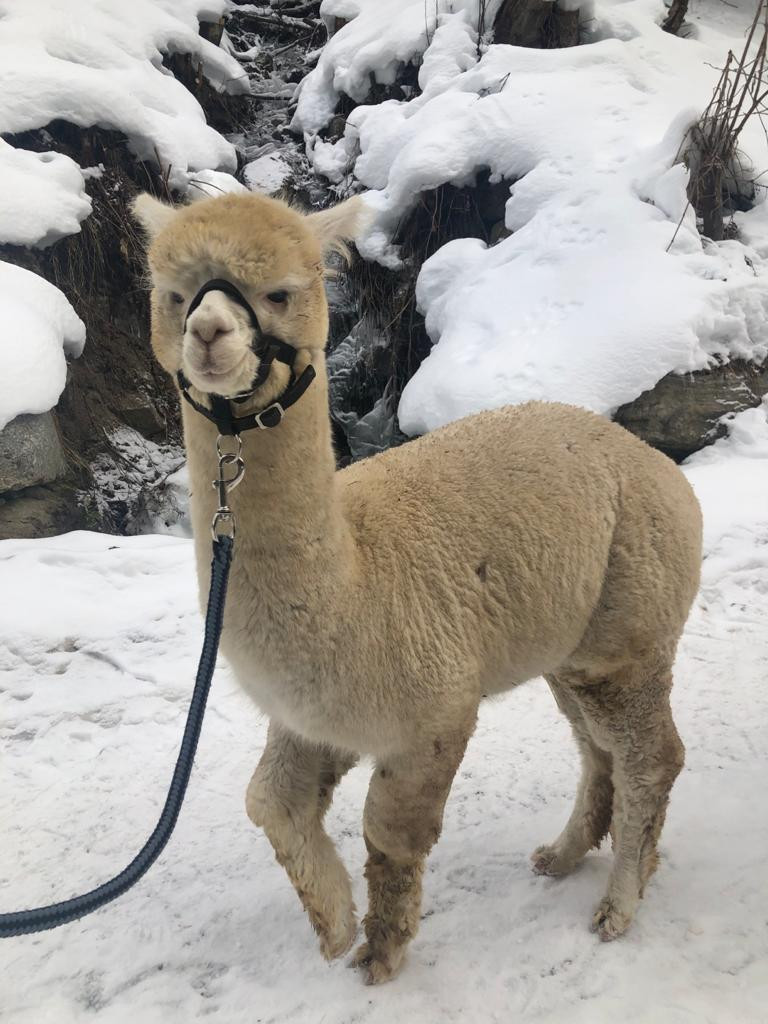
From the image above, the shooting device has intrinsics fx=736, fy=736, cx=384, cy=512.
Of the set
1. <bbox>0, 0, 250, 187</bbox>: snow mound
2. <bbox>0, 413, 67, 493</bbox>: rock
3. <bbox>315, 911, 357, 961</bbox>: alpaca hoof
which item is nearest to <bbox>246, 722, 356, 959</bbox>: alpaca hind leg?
<bbox>315, 911, 357, 961</bbox>: alpaca hoof

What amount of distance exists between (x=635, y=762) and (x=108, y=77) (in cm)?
766

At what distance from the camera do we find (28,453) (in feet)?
15.9

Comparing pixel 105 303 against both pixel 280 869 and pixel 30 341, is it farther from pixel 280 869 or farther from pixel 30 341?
pixel 280 869

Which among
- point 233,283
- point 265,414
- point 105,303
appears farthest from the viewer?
point 105,303

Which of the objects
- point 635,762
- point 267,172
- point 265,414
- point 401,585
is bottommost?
point 267,172

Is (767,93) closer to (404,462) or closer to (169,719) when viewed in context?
(404,462)

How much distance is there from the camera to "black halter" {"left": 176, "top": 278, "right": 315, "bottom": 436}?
1428mm

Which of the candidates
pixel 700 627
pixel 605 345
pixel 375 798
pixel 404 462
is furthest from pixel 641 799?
pixel 605 345

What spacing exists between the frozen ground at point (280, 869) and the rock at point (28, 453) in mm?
726

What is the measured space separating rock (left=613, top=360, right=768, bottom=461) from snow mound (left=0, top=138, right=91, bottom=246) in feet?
15.6

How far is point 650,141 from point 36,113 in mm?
5465

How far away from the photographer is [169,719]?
11.2 feet

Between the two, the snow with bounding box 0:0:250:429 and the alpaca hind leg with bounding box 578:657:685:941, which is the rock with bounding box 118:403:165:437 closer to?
the snow with bounding box 0:0:250:429

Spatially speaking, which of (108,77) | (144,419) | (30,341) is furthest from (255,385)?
(108,77)
